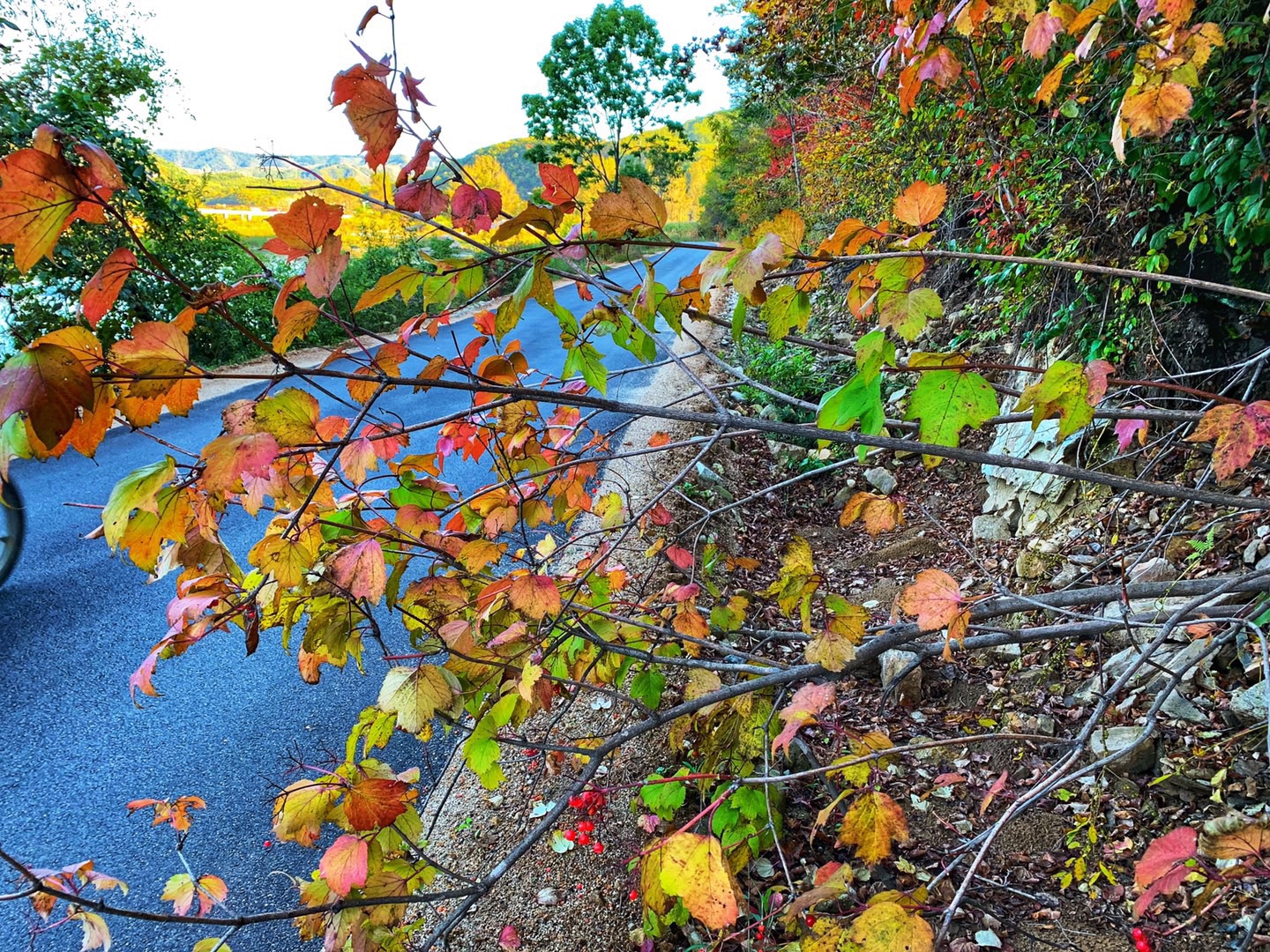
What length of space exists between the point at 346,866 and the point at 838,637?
2.85 ft

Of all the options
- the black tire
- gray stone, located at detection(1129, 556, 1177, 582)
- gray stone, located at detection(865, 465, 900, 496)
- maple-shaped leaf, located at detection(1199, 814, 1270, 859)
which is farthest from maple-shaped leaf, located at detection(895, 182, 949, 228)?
the black tire

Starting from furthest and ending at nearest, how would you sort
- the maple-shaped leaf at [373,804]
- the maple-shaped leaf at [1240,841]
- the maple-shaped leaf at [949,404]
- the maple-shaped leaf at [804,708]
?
the maple-shaped leaf at [804,708], the maple-shaped leaf at [373,804], the maple-shaped leaf at [949,404], the maple-shaped leaf at [1240,841]

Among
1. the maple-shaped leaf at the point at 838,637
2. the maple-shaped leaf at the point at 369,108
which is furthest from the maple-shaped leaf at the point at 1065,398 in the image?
the maple-shaped leaf at the point at 369,108

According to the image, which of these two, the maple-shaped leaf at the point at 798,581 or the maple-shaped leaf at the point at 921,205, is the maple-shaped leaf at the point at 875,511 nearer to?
the maple-shaped leaf at the point at 798,581

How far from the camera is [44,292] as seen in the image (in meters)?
6.70

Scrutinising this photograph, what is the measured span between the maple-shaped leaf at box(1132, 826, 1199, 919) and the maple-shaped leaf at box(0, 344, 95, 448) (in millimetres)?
1257

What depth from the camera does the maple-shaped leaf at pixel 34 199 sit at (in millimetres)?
628

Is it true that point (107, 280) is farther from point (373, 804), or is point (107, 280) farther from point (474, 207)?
point (373, 804)

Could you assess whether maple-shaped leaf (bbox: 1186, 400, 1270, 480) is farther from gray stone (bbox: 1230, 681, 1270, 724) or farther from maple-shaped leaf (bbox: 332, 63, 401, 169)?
gray stone (bbox: 1230, 681, 1270, 724)

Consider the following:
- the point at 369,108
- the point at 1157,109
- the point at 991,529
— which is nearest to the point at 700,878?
the point at 369,108

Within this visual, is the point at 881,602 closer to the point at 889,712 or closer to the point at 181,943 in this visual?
the point at 889,712

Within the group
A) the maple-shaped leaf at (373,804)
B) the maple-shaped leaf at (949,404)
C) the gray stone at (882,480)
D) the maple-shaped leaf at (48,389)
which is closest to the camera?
the maple-shaped leaf at (48,389)

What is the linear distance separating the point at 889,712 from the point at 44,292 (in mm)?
8820

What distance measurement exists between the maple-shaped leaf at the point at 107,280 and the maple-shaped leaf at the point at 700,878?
3.09 feet
